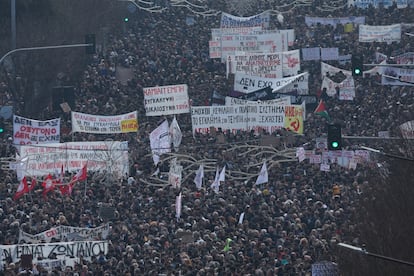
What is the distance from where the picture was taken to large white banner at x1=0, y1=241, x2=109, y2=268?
35.2 metres

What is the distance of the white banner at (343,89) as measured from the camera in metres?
51.9

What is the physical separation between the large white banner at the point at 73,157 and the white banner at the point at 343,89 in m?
9.14

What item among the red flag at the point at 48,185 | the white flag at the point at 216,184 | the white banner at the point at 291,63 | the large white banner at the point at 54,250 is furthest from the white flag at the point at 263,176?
the white banner at the point at 291,63

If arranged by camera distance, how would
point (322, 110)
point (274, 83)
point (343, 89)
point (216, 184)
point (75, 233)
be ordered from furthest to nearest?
point (274, 83), point (343, 89), point (322, 110), point (216, 184), point (75, 233)

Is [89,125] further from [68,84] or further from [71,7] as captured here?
[71,7]

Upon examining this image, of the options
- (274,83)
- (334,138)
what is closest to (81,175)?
(334,138)

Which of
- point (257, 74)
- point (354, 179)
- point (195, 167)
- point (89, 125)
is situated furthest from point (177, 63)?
point (354, 179)

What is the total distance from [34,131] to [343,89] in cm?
968

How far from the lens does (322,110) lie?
50281 mm

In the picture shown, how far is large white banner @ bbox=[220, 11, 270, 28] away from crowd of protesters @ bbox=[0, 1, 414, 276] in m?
2.45

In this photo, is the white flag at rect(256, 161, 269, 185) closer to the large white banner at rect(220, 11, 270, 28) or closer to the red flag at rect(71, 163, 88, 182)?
the red flag at rect(71, 163, 88, 182)

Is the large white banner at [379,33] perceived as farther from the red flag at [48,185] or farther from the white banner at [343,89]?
the red flag at [48,185]

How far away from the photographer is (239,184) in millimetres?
41938

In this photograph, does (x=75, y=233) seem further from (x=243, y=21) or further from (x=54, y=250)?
(x=243, y=21)
